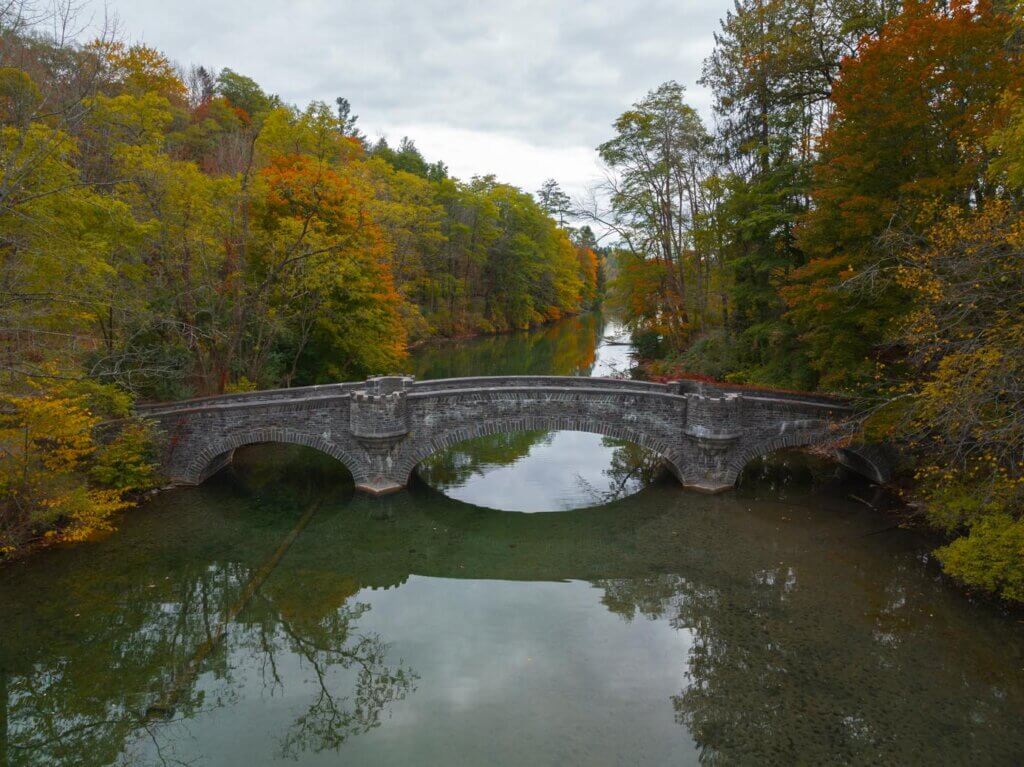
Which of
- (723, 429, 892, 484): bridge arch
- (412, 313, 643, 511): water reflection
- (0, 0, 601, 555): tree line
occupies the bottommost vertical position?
(412, 313, 643, 511): water reflection

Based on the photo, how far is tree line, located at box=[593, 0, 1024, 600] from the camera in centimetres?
836

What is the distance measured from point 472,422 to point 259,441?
5208 millimetres

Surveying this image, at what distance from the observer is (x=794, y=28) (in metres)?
16.2

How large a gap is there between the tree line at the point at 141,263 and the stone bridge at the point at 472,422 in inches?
53.6

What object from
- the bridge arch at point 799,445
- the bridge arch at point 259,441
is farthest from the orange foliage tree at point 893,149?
the bridge arch at point 259,441

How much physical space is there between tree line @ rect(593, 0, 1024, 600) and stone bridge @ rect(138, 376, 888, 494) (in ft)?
6.18

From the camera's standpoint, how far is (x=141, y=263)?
14070mm

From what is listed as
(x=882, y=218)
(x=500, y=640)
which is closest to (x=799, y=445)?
(x=882, y=218)

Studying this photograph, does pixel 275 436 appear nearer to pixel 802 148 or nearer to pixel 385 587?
pixel 385 587

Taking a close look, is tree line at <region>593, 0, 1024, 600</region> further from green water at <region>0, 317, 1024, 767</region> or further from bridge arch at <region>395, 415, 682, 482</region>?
bridge arch at <region>395, 415, 682, 482</region>

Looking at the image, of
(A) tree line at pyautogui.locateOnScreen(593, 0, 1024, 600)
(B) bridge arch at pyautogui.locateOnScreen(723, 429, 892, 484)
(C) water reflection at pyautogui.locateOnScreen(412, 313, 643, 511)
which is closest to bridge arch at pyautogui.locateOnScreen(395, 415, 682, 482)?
(C) water reflection at pyautogui.locateOnScreen(412, 313, 643, 511)

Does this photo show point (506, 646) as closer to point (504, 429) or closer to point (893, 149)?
point (504, 429)

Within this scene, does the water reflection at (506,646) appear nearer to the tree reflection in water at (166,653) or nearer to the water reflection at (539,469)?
the tree reflection in water at (166,653)

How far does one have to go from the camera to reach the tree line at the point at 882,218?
8.36 m
